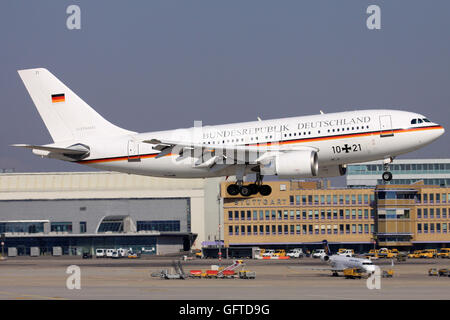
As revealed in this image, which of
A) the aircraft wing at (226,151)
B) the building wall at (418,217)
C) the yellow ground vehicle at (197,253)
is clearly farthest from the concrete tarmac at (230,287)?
the building wall at (418,217)

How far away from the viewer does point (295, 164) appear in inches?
2972

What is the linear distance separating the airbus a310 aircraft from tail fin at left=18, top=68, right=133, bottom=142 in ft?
0.35

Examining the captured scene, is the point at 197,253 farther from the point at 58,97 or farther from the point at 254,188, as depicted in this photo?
the point at 254,188

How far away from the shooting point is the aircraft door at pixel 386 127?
73.9m

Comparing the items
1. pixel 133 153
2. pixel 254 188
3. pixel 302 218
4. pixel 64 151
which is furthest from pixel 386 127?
pixel 302 218

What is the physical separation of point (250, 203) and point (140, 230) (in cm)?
3213

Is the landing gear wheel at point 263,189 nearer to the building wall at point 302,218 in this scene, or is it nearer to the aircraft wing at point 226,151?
the aircraft wing at point 226,151

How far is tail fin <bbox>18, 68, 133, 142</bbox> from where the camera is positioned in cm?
8744

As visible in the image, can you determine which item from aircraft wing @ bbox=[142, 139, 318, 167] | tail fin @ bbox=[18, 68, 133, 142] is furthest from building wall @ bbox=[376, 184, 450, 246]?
aircraft wing @ bbox=[142, 139, 318, 167]

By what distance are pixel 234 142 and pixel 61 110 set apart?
21.4 m

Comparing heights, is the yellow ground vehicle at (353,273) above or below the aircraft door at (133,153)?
below

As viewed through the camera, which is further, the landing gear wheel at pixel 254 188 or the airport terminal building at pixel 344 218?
the airport terminal building at pixel 344 218

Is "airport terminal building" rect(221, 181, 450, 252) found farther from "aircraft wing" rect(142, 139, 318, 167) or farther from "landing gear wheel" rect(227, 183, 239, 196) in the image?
"aircraft wing" rect(142, 139, 318, 167)

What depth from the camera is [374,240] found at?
7067 inches
